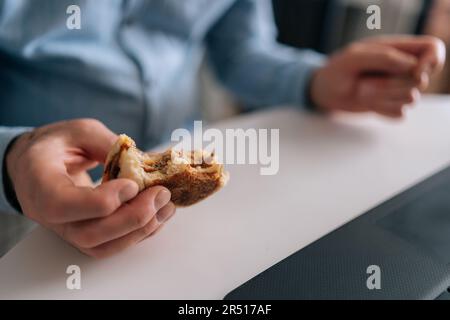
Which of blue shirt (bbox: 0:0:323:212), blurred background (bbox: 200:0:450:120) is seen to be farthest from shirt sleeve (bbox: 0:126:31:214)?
blurred background (bbox: 200:0:450:120)

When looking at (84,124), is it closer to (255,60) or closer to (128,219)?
(128,219)

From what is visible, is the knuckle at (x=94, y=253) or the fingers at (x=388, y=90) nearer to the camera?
the knuckle at (x=94, y=253)

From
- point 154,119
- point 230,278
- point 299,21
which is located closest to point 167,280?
point 230,278

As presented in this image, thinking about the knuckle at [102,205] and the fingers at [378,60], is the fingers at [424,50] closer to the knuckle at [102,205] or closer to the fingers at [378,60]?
the fingers at [378,60]

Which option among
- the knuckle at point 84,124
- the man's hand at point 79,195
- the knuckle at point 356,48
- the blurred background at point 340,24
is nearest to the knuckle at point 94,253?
the man's hand at point 79,195

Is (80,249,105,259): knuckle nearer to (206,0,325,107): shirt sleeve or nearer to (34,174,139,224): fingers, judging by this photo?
(34,174,139,224): fingers

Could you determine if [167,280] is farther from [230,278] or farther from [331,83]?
[331,83]
